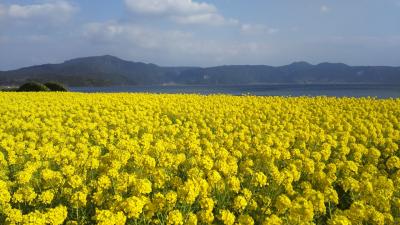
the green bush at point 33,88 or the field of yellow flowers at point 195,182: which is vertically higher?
the green bush at point 33,88

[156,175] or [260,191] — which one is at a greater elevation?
[156,175]

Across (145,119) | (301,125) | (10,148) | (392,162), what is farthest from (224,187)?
(145,119)

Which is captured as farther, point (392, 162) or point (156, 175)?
point (392, 162)

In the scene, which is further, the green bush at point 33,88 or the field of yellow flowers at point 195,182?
the green bush at point 33,88

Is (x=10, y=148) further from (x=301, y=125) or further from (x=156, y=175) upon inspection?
(x=301, y=125)

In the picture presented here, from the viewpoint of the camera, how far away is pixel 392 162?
32.9 feet

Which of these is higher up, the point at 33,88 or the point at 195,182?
the point at 33,88

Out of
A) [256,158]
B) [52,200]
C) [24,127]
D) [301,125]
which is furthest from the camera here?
[301,125]

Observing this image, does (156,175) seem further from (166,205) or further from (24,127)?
(24,127)

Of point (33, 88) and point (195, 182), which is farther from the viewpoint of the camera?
point (33, 88)

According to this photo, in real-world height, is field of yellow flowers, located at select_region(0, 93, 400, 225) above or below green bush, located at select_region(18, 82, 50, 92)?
below

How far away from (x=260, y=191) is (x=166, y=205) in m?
2.80

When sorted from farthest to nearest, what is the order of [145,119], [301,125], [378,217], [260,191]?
1. [145,119]
2. [301,125]
3. [260,191]
4. [378,217]

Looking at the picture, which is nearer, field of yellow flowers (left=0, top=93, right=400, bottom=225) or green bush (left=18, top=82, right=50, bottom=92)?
field of yellow flowers (left=0, top=93, right=400, bottom=225)
